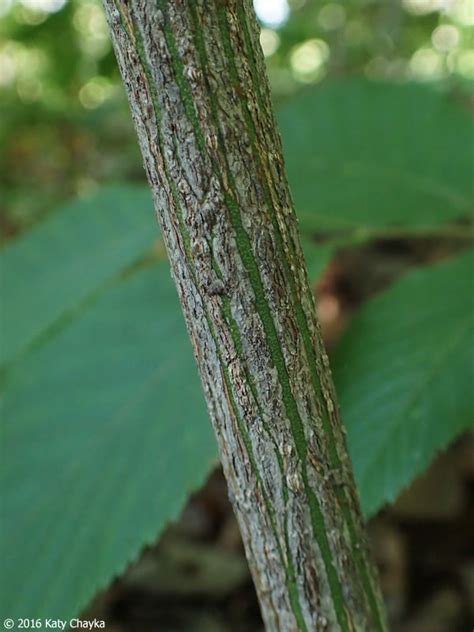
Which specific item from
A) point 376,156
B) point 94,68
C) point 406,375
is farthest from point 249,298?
point 94,68

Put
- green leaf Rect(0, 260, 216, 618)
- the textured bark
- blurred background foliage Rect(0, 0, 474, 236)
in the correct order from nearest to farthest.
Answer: the textured bark, green leaf Rect(0, 260, 216, 618), blurred background foliage Rect(0, 0, 474, 236)

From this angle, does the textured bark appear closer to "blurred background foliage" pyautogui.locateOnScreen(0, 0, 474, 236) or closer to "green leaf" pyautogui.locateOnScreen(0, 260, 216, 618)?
"green leaf" pyautogui.locateOnScreen(0, 260, 216, 618)

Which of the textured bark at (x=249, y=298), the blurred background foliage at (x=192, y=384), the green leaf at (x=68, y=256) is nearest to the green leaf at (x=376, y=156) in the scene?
the blurred background foliage at (x=192, y=384)

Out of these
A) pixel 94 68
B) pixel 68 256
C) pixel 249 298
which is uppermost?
pixel 94 68

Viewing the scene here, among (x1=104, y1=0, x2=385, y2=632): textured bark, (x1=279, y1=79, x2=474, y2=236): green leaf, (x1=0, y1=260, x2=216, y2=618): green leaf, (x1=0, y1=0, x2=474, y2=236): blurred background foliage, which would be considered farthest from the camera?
(x1=0, y1=0, x2=474, y2=236): blurred background foliage

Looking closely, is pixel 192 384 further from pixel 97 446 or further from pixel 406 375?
pixel 406 375

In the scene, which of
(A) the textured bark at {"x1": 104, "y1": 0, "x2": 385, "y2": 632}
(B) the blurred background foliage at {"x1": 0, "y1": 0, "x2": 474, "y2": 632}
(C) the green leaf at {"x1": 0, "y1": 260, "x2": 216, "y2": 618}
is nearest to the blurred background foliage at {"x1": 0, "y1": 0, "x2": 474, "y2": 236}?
(B) the blurred background foliage at {"x1": 0, "y1": 0, "x2": 474, "y2": 632}
